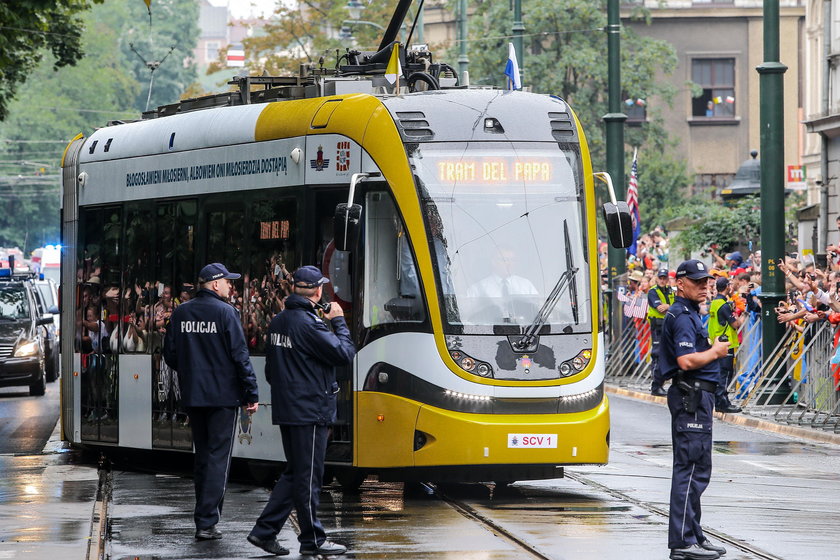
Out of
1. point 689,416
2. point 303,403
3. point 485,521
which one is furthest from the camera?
point 485,521

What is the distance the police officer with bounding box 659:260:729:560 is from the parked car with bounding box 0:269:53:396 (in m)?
21.2

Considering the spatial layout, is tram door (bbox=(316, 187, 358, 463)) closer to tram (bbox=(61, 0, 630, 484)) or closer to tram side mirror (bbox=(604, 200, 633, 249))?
tram (bbox=(61, 0, 630, 484))

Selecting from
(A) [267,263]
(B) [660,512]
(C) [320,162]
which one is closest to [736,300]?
(A) [267,263]

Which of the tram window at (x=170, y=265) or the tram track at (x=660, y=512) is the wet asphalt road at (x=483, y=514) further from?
the tram window at (x=170, y=265)

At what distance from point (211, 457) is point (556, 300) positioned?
10.1 ft

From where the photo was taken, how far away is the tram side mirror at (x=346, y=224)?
1248 cm

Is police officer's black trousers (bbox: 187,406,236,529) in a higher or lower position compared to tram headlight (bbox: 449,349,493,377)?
lower

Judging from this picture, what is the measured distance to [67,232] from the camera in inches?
698

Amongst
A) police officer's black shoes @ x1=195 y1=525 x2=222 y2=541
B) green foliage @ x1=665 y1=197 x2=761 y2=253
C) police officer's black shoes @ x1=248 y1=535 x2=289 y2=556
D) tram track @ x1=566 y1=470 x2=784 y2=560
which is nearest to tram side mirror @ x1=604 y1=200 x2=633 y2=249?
tram track @ x1=566 y1=470 x2=784 y2=560

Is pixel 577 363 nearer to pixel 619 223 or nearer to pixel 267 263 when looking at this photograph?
pixel 619 223

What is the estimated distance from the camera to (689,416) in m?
9.90

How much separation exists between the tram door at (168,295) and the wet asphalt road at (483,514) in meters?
0.46

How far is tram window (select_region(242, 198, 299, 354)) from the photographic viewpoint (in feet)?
45.0

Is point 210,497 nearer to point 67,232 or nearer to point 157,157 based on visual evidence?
point 157,157
